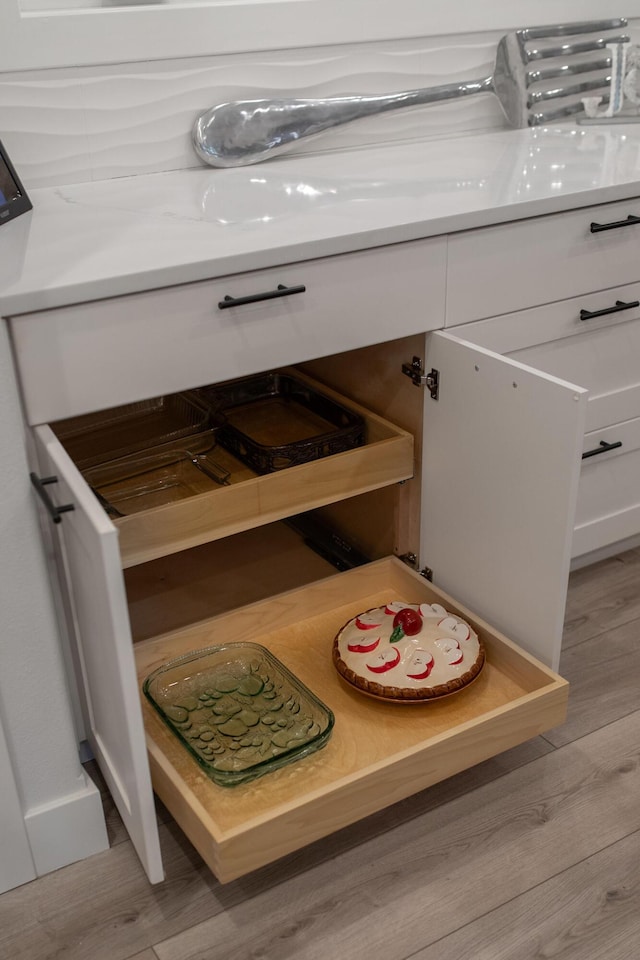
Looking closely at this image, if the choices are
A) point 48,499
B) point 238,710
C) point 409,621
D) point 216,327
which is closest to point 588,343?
point 409,621

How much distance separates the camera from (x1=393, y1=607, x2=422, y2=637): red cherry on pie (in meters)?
1.45

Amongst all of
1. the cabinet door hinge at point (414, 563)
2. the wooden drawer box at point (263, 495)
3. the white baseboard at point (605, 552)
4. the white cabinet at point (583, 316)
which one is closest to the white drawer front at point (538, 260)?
the white cabinet at point (583, 316)

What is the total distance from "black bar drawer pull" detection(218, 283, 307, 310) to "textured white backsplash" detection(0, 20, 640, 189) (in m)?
0.58

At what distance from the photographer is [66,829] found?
4.31ft

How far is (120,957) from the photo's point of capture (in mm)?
1198

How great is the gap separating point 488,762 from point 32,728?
0.70 m

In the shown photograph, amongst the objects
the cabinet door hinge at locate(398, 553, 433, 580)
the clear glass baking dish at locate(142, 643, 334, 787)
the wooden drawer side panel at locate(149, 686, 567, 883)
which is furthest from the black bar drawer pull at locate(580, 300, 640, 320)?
the clear glass baking dish at locate(142, 643, 334, 787)

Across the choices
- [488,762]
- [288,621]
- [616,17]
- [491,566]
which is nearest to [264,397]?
[288,621]

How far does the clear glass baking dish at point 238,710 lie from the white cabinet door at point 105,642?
0.10m

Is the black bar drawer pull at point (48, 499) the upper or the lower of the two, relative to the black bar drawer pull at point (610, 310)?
lower

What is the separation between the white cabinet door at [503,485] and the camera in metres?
1.26

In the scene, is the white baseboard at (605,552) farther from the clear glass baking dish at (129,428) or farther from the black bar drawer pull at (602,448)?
the clear glass baking dish at (129,428)

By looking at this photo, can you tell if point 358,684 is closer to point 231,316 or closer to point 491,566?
point 491,566

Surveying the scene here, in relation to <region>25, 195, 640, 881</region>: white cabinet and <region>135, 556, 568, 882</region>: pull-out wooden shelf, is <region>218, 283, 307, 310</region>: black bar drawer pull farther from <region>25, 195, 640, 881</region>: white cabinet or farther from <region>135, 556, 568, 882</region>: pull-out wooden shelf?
<region>135, 556, 568, 882</region>: pull-out wooden shelf
